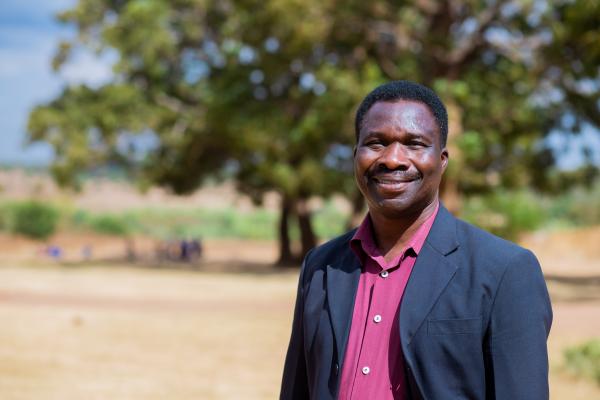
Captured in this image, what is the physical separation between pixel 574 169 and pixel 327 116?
8.60m

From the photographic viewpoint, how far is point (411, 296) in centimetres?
239

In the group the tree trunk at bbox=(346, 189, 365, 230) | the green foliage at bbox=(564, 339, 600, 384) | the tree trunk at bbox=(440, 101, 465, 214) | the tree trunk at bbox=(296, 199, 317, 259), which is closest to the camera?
the green foliage at bbox=(564, 339, 600, 384)

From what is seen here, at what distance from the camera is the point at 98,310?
16.3 m

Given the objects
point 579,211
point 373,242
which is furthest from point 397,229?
point 579,211

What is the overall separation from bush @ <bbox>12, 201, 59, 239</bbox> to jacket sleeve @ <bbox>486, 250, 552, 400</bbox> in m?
51.7

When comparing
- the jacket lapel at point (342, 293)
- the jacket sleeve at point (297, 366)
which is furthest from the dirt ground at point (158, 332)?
the jacket lapel at point (342, 293)

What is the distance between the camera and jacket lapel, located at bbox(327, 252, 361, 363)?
2480mm

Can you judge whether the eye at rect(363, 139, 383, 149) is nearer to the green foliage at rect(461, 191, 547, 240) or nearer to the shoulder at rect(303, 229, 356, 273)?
the shoulder at rect(303, 229, 356, 273)

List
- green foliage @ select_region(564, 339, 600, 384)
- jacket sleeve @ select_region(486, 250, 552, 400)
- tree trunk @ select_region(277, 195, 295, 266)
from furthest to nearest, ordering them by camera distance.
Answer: tree trunk @ select_region(277, 195, 295, 266) → green foliage @ select_region(564, 339, 600, 384) → jacket sleeve @ select_region(486, 250, 552, 400)

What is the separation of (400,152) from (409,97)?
0.57 ft

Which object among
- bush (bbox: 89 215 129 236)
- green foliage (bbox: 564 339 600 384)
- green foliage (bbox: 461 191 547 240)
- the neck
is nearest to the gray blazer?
the neck

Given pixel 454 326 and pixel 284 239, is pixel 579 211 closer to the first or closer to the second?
pixel 284 239

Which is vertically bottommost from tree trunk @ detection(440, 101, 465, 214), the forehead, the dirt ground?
the dirt ground

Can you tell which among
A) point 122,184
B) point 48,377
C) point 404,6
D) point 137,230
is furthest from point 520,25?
point 122,184
